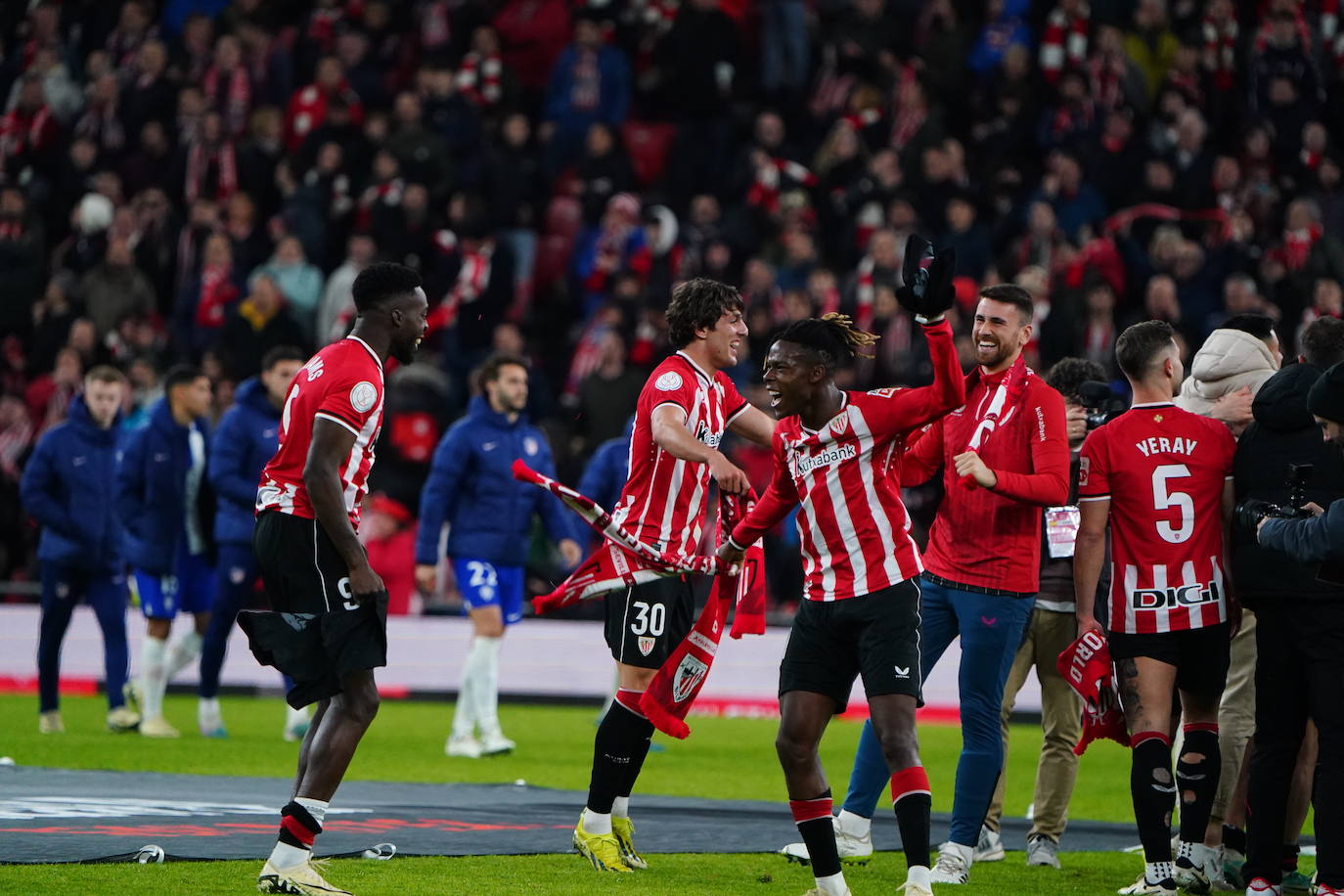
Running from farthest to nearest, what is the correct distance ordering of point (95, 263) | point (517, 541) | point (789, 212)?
point (95, 263) → point (789, 212) → point (517, 541)

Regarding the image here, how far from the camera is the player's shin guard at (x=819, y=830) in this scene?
20.6ft

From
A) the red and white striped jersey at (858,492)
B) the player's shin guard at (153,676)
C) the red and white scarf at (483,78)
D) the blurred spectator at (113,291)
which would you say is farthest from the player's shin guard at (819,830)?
the red and white scarf at (483,78)

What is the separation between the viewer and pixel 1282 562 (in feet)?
21.3

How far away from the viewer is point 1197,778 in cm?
689

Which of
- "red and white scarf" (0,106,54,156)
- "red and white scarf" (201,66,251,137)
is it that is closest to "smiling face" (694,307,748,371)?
"red and white scarf" (201,66,251,137)

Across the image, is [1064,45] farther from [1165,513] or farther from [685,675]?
A: [685,675]

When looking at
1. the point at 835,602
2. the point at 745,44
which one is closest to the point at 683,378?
the point at 835,602

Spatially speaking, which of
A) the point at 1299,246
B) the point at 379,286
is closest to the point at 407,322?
the point at 379,286

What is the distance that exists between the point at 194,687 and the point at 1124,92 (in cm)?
1162

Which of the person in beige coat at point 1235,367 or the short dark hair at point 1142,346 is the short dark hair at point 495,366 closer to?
the person in beige coat at point 1235,367

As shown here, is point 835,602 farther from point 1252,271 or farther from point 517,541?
point 1252,271

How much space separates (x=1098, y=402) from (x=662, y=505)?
6.97 ft

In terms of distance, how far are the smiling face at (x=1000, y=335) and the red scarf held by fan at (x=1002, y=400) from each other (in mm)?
63

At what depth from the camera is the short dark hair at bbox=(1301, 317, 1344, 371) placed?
6.61 meters
